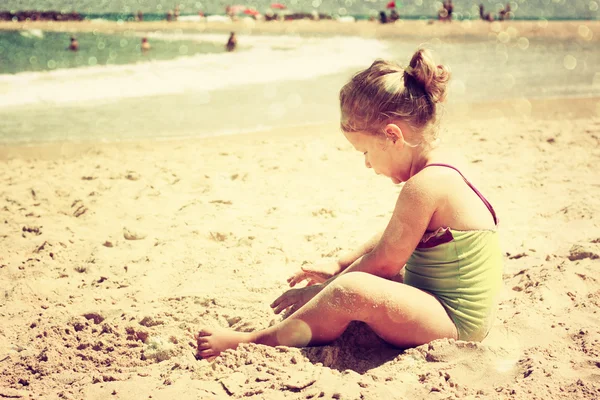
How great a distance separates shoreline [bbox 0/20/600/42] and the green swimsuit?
19122mm

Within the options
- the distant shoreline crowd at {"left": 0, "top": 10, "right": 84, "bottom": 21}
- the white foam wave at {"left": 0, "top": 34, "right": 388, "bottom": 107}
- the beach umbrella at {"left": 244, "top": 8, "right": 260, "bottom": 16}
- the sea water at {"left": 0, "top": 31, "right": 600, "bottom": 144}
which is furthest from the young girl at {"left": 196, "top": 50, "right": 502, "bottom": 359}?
the beach umbrella at {"left": 244, "top": 8, "right": 260, "bottom": 16}

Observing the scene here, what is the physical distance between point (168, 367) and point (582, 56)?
1438cm

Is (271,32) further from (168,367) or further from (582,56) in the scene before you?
(168,367)

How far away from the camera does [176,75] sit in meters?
10.5

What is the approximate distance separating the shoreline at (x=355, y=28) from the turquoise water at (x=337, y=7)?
3.80 meters

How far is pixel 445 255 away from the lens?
2113 mm

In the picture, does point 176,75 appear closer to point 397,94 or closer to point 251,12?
point 397,94

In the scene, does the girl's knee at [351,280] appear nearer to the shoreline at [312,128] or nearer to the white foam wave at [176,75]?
the shoreline at [312,128]

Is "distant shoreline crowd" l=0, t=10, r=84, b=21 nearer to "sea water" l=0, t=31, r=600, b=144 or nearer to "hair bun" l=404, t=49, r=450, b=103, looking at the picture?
"sea water" l=0, t=31, r=600, b=144

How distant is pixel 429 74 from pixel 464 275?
0.78 meters

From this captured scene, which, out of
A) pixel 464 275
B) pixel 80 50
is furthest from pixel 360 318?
pixel 80 50

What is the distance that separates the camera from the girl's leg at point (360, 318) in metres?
2.00

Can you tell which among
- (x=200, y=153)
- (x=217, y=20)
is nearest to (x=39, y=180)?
(x=200, y=153)

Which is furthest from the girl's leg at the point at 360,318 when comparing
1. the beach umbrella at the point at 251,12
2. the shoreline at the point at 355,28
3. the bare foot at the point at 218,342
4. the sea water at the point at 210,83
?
the beach umbrella at the point at 251,12
